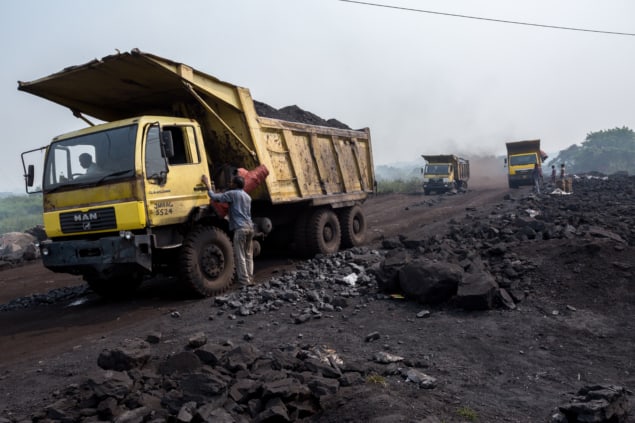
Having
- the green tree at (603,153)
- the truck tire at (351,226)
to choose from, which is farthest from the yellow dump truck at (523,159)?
the green tree at (603,153)

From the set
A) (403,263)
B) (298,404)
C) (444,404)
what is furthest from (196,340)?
(403,263)

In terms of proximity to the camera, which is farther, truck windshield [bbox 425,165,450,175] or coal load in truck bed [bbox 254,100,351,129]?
truck windshield [bbox 425,165,450,175]

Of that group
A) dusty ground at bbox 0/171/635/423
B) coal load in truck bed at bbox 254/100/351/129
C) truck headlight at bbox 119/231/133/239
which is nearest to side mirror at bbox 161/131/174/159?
truck headlight at bbox 119/231/133/239

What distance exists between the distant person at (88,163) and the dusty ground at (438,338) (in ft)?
6.57

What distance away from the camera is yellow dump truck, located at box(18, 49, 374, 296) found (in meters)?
6.16

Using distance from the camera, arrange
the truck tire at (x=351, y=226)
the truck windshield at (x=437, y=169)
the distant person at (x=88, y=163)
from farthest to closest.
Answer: the truck windshield at (x=437, y=169)
the truck tire at (x=351, y=226)
the distant person at (x=88, y=163)

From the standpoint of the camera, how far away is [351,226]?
1071 centimetres

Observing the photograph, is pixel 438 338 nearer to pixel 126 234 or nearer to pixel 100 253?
pixel 126 234

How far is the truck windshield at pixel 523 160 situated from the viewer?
95.6 feet

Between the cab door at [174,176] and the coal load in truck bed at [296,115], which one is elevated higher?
the coal load in truck bed at [296,115]

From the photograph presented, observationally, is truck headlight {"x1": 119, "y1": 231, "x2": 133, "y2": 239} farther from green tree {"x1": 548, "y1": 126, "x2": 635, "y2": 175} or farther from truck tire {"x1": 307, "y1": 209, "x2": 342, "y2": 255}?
green tree {"x1": 548, "y1": 126, "x2": 635, "y2": 175}

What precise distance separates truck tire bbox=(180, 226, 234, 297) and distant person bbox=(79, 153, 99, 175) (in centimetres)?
158

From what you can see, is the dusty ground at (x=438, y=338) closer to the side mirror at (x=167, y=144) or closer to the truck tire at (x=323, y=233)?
the side mirror at (x=167, y=144)

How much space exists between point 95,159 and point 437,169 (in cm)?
2509
